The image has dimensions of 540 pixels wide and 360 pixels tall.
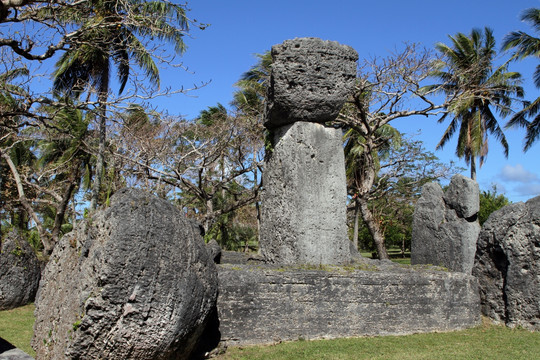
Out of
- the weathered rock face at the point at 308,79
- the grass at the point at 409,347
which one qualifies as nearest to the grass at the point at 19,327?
the grass at the point at 409,347

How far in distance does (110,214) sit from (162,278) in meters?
0.90

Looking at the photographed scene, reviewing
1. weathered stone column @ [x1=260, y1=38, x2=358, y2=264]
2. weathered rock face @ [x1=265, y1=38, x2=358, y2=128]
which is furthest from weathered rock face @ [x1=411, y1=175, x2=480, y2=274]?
weathered rock face @ [x1=265, y1=38, x2=358, y2=128]

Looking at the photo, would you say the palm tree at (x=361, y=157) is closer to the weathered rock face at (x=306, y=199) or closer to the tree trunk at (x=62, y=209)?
the tree trunk at (x=62, y=209)

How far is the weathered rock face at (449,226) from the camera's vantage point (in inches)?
388

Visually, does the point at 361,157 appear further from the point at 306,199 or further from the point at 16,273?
the point at 16,273

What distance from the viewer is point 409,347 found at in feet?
21.2

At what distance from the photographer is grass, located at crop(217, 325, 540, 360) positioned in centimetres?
603

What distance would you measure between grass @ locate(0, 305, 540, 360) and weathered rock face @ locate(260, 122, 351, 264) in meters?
1.45

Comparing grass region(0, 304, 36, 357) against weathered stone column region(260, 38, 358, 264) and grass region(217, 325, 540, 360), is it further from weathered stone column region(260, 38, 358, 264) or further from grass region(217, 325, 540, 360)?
weathered stone column region(260, 38, 358, 264)

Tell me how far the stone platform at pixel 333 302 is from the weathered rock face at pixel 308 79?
2405mm

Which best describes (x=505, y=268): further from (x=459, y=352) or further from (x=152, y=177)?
(x=152, y=177)

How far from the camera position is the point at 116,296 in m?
4.89

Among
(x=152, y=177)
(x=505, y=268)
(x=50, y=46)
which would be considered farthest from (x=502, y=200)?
(x=50, y=46)

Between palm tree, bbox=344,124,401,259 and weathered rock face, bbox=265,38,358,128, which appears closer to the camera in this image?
weathered rock face, bbox=265,38,358,128
